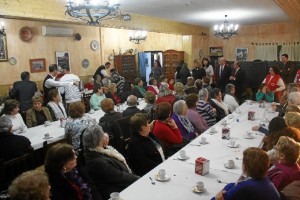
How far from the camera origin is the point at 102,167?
8.94ft

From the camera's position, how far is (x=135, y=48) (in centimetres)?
1258

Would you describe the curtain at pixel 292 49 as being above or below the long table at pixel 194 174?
above

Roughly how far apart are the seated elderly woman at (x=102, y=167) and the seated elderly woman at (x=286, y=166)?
1326 millimetres

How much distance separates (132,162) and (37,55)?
6499 millimetres

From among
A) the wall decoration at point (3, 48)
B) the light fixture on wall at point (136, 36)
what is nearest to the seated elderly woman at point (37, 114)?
the wall decoration at point (3, 48)

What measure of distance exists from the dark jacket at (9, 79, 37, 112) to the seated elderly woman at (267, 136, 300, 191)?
5.88 metres

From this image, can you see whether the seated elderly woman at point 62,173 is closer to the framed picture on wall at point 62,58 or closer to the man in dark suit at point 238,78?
the framed picture on wall at point 62,58

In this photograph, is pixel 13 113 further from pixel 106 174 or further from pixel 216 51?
pixel 216 51

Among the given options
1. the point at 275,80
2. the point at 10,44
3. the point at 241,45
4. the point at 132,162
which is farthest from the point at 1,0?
the point at 241,45

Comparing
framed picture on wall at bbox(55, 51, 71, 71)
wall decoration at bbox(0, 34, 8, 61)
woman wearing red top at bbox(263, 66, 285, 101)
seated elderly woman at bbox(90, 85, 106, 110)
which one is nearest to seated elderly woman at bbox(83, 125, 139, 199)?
seated elderly woman at bbox(90, 85, 106, 110)

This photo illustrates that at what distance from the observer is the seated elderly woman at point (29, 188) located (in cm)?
191

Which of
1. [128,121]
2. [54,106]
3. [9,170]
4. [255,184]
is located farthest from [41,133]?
[255,184]

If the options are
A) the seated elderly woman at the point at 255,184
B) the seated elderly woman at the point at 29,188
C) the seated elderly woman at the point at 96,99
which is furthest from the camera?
the seated elderly woman at the point at 96,99

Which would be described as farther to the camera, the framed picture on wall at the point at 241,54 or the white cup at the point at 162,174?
the framed picture on wall at the point at 241,54
